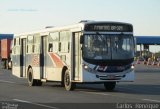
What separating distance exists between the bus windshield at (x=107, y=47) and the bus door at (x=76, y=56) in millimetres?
495

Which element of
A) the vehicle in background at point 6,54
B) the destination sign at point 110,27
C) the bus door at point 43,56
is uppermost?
the destination sign at point 110,27

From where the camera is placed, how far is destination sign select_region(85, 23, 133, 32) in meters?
22.7

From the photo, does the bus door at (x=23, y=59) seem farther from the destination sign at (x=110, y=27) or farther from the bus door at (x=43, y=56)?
the destination sign at (x=110, y=27)

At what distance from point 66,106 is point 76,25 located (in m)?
7.35

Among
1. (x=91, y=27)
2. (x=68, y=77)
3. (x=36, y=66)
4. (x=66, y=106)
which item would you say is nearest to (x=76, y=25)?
(x=91, y=27)

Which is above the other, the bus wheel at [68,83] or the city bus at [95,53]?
the city bus at [95,53]

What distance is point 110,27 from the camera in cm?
2300

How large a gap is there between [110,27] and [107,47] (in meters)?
0.85

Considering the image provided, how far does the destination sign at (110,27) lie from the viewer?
74.5 feet

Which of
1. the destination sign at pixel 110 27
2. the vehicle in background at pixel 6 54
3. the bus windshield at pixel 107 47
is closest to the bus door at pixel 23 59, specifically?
the bus windshield at pixel 107 47

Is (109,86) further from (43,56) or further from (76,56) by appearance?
A: (43,56)

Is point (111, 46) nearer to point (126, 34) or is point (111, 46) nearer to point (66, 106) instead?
point (126, 34)

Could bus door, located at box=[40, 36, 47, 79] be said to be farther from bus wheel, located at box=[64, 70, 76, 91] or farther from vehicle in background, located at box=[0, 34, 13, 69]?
vehicle in background, located at box=[0, 34, 13, 69]

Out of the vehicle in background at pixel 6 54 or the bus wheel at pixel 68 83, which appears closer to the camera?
the bus wheel at pixel 68 83
